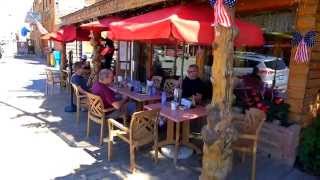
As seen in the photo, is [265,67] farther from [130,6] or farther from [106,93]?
[130,6]

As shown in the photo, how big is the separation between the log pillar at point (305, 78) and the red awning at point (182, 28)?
940mm

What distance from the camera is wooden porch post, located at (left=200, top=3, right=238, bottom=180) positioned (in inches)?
131

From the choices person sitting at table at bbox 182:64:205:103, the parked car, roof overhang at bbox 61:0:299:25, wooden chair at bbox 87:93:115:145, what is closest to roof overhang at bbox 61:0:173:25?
roof overhang at bbox 61:0:299:25

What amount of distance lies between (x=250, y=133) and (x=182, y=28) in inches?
67.2

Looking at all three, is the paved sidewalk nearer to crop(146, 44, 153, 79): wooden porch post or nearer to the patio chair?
the patio chair

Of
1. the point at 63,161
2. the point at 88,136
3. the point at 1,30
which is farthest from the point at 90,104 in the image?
the point at 1,30

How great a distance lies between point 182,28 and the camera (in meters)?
3.50

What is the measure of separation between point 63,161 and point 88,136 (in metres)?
1.14

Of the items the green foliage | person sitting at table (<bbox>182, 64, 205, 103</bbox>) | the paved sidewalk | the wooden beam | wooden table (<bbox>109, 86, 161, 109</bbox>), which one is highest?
the wooden beam

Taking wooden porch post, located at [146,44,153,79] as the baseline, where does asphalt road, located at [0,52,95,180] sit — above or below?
below

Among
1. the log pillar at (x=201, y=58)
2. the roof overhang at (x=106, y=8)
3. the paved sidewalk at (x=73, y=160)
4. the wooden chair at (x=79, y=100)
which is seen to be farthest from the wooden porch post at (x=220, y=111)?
the wooden chair at (x=79, y=100)

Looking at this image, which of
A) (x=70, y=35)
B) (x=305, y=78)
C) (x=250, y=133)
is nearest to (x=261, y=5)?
(x=305, y=78)

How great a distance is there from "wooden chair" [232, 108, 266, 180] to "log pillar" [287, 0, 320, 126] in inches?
33.0

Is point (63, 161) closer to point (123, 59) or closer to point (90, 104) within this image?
point (90, 104)
